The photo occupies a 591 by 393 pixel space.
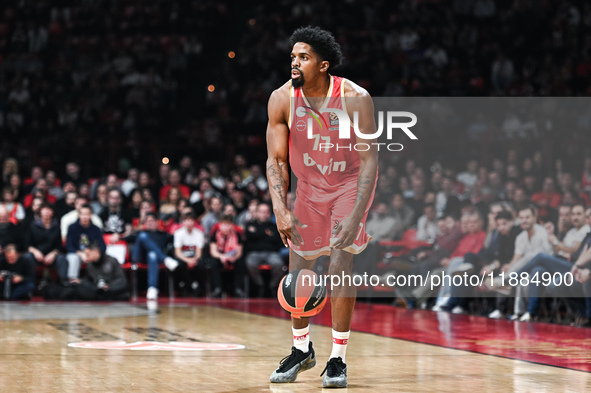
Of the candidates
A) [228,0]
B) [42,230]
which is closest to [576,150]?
[42,230]

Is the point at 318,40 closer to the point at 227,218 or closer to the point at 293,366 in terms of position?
the point at 293,366

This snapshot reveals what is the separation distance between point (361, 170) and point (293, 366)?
1084 mm

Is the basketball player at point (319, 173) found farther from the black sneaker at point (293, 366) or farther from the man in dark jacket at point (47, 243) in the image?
the man in dark jacket at point (47, 243)

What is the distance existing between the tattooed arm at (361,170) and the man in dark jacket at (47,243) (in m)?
7.27

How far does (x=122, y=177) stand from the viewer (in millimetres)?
14703

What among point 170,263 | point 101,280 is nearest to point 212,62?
point 170,263

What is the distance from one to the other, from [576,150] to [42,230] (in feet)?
23.7

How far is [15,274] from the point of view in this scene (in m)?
10.8

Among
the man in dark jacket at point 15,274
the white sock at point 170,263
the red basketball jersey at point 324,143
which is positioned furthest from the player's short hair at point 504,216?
the man in dark jacket at point 15,274

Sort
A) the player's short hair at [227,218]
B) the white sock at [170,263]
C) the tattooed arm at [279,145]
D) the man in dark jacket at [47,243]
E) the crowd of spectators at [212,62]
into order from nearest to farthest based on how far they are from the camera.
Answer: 1. the tattooed arm at [279,145]
2. the man in dark jacket at [47,243]
3. the white sock at [170,263]
4. the player's short hair at [227,218]
5. the crowd of spectators at [212,62]

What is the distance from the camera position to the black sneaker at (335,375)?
4.23 meters

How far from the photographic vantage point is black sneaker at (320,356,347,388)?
4.23 meters

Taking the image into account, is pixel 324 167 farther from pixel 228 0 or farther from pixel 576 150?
pixel 228 0

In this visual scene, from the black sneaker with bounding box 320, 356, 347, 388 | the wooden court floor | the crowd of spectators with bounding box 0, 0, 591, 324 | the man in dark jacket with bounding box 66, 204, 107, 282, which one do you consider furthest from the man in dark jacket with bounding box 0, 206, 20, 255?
the black sneaker with bounding box 320, 356, 347, 388
